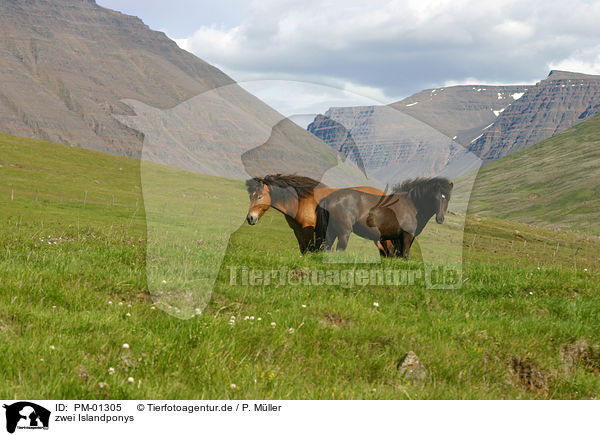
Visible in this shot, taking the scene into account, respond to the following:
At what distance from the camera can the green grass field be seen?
5223 mm

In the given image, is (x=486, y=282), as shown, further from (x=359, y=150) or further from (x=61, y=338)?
(x=61, y=338)

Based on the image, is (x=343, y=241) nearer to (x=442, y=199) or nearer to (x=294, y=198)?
(x=294, y=198)

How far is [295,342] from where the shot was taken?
6465 millimetres

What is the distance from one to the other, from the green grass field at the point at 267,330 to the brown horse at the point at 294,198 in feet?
5.77

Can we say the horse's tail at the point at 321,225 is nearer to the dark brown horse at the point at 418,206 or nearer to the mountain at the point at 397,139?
the dark brown horse at the point at 418,206

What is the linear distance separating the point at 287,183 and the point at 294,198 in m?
0.69

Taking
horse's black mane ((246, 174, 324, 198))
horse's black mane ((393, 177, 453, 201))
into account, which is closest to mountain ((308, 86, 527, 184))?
horse's black mane ((393, 177, 453, 201))

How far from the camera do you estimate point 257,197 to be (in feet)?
39.7

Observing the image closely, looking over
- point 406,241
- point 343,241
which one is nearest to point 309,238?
point 343,241

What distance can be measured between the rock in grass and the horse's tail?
286 inches

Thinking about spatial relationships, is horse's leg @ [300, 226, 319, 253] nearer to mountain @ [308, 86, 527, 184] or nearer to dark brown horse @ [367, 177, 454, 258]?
dark brown horse @ [367, 177, 454, 258]

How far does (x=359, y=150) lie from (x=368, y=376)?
15.7 feet
